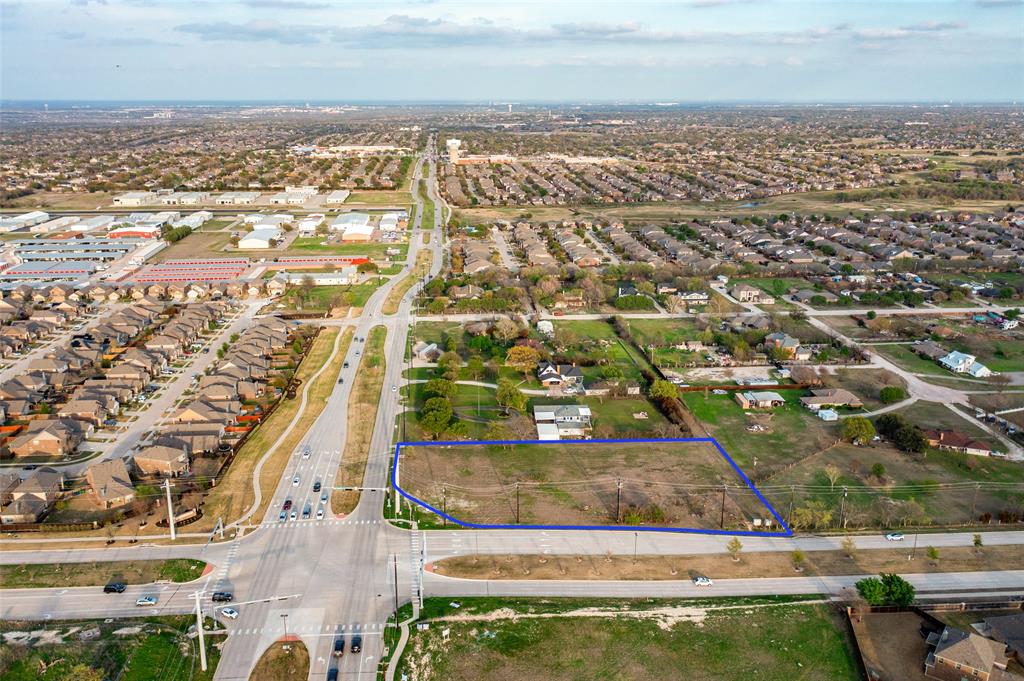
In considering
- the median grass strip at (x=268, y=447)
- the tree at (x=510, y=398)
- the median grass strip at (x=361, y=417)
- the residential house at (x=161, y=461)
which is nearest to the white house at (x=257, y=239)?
the median grass strip at (x=361, y=417)

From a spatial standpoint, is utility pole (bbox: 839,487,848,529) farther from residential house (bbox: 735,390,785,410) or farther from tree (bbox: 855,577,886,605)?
residential house (bbox: 735,390,785,410)

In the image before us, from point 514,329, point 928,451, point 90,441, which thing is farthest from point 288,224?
point 928,451

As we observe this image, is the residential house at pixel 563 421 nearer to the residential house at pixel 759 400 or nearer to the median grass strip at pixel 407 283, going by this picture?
the residential house at pixel 759 400

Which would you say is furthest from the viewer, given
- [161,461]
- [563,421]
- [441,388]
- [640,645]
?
[441,388]

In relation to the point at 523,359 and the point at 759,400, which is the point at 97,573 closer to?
the point at 523,359

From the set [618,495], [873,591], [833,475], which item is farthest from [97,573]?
[833,475]

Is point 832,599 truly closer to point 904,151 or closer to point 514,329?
point 514,329
